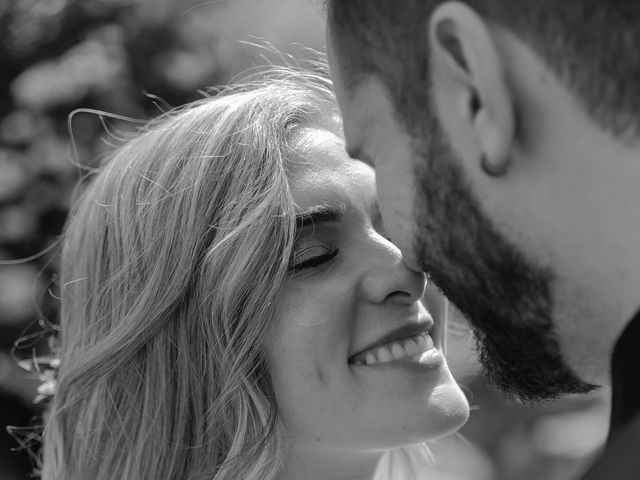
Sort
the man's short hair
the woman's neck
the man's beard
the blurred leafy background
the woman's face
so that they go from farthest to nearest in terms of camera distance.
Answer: the blurred leafy background → the woman's neck → the woman's face → the man's beard → the man's short hair

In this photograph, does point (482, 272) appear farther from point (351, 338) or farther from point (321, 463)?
point (321, 463)

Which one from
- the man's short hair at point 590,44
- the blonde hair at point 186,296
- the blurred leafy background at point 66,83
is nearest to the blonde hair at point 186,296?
the blonde hair at point 186,296

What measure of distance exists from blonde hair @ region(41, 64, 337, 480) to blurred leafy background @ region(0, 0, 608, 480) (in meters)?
2.71

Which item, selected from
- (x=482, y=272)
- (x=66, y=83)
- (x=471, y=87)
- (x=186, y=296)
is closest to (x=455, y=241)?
(x=482, y=272)

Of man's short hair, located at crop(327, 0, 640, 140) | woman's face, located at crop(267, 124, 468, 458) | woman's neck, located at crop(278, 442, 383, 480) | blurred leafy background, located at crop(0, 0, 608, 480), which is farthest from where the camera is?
blurred leafy background, located at crop(0, 0, 608, 480)

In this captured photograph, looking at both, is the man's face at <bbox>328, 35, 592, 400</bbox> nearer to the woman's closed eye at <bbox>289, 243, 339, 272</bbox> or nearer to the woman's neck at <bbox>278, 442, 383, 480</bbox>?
the woman's closed eye at <bbox>289, 243, 339, 272</bbox>

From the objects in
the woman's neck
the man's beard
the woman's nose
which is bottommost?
the woman's neck

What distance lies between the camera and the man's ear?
57.1 inches

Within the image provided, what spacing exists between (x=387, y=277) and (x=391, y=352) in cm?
18

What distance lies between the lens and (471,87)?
149 centimetres

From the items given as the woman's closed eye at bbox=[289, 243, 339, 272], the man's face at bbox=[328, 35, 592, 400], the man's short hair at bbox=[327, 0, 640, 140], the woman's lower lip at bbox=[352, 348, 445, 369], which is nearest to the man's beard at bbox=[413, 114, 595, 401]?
the man's face at bbox=[328, 35, 592, 400]

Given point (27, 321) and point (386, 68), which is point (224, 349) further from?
point (27, 321)

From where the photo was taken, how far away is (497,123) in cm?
148

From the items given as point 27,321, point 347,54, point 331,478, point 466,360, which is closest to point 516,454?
point 466,360
